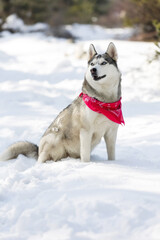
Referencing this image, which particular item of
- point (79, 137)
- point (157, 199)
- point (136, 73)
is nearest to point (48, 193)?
point (157, 199)

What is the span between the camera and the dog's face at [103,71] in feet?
12.5

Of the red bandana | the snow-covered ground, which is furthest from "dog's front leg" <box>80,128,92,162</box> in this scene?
the red bandana

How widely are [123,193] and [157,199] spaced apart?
0.29 meters

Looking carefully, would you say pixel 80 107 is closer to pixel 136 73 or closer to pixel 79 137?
pixel 79 137

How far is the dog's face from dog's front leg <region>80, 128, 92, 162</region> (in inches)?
23.4

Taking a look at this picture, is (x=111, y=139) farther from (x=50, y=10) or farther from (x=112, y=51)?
(x=50, y=10)

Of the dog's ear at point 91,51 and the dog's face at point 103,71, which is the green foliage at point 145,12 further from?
the dog's face at point 103,71

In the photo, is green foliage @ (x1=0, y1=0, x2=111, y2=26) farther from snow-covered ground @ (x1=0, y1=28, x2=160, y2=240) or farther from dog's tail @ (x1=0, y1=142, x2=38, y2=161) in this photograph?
dog's tail @ (x1=0, y1=142, x2=38, y2=161)

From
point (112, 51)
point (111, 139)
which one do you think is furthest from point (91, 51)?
point (111, 139)

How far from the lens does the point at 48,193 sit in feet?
10.1

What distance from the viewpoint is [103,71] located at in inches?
151

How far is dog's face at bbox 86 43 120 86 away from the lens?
150 inches

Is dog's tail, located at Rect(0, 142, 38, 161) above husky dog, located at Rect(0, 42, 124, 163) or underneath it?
underneath

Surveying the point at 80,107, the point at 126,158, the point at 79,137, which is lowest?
the point at 126,158
